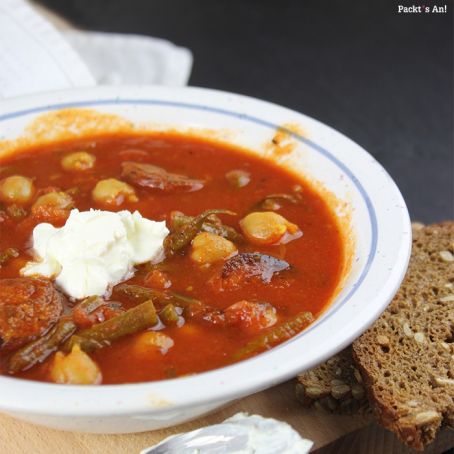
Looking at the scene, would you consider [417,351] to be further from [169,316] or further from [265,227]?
[169,316]

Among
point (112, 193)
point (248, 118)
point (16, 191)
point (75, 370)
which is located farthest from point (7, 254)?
point (248, 118)

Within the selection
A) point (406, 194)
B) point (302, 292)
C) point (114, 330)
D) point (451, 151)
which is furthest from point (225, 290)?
point (451, 151)

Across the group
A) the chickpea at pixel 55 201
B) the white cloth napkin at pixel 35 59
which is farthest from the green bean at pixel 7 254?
the white cloth napkin at pixel 35 59

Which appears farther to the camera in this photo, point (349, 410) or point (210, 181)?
point (210, 181)

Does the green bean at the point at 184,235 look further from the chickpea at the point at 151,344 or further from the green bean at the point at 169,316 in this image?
the chickpea at the point at 151,344

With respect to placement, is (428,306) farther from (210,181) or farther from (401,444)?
(210,181)

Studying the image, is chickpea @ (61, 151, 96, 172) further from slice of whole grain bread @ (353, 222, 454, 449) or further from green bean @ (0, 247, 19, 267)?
slice of whole grain bread @ (353, 222, 454, 449)

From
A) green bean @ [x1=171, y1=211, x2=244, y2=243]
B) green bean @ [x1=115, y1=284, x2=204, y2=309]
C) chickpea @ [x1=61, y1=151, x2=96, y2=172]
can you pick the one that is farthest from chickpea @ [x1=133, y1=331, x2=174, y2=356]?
chickpea @ [x1=61, y1=151, x2=96, y2=172]
